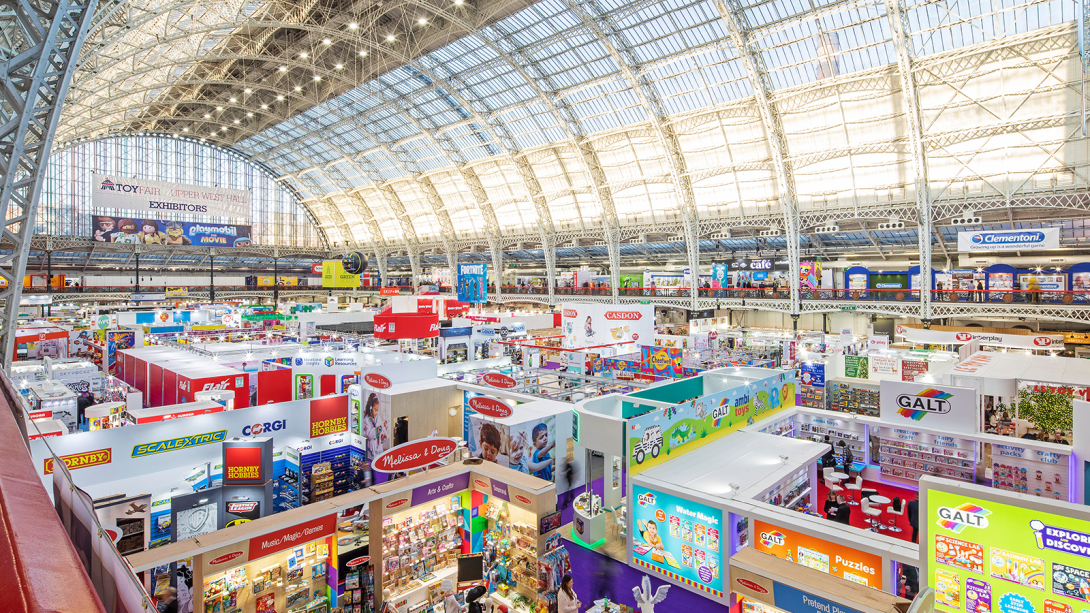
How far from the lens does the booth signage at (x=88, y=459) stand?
9.23 m

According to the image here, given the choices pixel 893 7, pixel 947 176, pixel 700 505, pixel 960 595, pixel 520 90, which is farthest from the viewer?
pixel 520 90

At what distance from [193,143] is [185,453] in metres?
42.6

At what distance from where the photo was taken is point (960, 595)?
5539 mm

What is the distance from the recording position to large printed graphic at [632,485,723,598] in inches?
328

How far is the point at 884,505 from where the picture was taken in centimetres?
1083

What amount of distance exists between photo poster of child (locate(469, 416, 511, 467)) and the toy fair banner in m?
6.48

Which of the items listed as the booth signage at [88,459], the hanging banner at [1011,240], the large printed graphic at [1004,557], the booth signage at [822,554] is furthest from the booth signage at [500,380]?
the hanging banner at [1011,240]

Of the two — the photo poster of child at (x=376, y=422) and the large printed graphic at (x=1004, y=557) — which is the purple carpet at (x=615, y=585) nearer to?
the large printed graphic at (x=1004, y=557)

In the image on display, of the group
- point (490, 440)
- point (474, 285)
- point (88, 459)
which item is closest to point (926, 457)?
point (490, 440)

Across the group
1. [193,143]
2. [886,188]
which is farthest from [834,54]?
[193,143]

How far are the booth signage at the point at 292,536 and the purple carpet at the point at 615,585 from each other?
3844 mm

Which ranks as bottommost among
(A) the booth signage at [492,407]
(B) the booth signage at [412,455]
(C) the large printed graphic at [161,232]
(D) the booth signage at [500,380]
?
(B) the booth signage at [412,455]

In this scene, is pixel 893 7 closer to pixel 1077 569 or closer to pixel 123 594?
pixel 1077 569

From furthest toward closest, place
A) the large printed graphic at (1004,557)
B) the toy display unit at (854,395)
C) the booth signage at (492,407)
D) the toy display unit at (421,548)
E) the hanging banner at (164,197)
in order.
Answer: the hanging banner at (164,197), the toy display unit at (854,395), the booth signage at (492,407), the toy display unit at (421,548), the large printed graphic at (1004,557)
